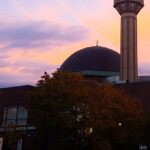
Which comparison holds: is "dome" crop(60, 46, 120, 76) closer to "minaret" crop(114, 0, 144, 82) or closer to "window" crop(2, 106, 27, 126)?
"minaret" crop(114, 0, 144, 82)

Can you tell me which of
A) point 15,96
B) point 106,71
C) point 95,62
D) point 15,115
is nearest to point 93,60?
point 95,62

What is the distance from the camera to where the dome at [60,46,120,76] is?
90438mm

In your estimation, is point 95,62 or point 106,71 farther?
point 95,62

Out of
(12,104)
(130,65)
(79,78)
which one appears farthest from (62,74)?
(130,65)

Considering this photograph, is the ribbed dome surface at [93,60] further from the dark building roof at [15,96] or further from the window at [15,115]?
the window at [15,115]

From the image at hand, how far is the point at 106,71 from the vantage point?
9056cm

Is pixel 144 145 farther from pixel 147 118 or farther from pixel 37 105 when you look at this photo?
pixel 37 105

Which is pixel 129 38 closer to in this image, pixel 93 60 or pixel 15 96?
pixel 93 60

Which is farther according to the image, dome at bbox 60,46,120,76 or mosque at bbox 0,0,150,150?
dome at bbox 60,46,120,76

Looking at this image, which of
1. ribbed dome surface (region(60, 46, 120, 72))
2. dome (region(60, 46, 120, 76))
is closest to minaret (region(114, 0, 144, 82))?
dome (region(60, 46, 120, 76))

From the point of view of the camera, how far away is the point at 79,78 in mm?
51031

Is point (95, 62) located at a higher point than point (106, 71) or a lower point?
higher

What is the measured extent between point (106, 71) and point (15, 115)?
27.6 metres

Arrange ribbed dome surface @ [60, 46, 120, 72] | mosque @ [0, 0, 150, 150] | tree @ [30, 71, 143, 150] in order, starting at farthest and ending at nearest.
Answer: ribbed dome surface @ [60, 46, 120, 72] → mosque @ [0, 0, 150, 150] → tree @ [30, 71, 143, 150]
